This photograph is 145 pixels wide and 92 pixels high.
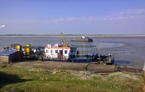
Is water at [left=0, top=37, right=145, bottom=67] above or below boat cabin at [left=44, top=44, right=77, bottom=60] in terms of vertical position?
below

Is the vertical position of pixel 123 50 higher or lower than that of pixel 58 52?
lower

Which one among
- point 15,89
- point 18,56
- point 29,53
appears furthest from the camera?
point 29,53

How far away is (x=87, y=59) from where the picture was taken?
2306 cm

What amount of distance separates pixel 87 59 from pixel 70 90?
15729mm

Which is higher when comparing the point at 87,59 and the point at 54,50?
the point at 54,50

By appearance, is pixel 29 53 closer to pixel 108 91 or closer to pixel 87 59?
pixel 87 59

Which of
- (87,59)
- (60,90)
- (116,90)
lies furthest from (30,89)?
(87,59)

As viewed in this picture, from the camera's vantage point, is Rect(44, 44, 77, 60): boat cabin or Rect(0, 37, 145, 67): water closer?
Rect(44, 44, 77, 60): boat cabin

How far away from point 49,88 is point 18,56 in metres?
15.2

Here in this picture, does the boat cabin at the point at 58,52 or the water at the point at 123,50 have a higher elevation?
the boat cabin at the point at 58,52

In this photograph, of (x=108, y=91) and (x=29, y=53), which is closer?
(x=108, y=91)

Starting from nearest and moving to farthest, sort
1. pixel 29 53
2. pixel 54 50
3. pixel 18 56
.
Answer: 1. pixel 18 56
2. pixel 54 50
3. pixel 29 53

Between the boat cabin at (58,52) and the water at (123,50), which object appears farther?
the water at (123,50)

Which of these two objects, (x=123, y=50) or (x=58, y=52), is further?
(x=123, y=50)
